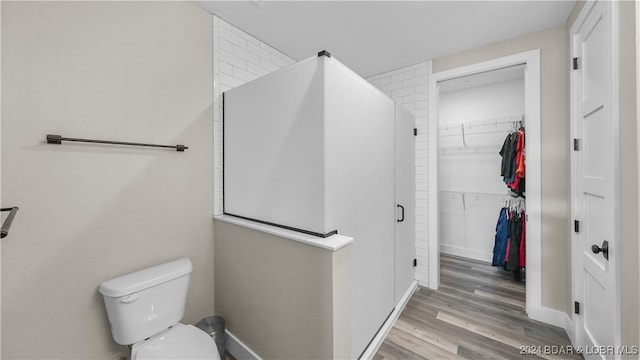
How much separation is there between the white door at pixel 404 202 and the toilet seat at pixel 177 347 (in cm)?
155

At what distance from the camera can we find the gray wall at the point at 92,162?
3.65ft

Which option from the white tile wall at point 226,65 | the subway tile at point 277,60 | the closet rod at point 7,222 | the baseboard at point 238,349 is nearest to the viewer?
the closet rod at point 7,222

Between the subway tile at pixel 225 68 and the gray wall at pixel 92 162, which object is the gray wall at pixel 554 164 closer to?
the subway tile at pixel 225 68

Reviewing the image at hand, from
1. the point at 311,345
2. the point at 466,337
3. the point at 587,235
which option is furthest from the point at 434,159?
→ the point at 311,345

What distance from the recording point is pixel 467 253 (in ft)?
11.6

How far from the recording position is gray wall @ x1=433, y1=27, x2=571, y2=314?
1952 mm

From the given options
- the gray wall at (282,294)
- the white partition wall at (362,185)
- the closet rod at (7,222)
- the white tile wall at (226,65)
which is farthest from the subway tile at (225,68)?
the closet rod at (7,222)

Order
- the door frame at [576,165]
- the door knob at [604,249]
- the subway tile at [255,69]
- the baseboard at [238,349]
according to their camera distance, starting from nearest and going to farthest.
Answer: the door frame at [576,165] < the door knob at [604,249] < the baseboard at [238,349] < the subway tile at [255,69]

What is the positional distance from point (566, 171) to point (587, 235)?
61 cm

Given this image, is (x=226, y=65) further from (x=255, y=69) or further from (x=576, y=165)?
(x=576, y=165)

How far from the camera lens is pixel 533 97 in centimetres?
207

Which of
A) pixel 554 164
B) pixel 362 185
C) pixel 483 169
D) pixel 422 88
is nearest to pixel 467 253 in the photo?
pixel 483 169

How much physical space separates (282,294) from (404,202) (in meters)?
1.46

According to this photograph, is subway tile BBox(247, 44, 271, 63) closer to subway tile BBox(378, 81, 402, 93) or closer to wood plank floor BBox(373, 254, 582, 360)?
subway tile BBox(378, 81, 402, 93)
